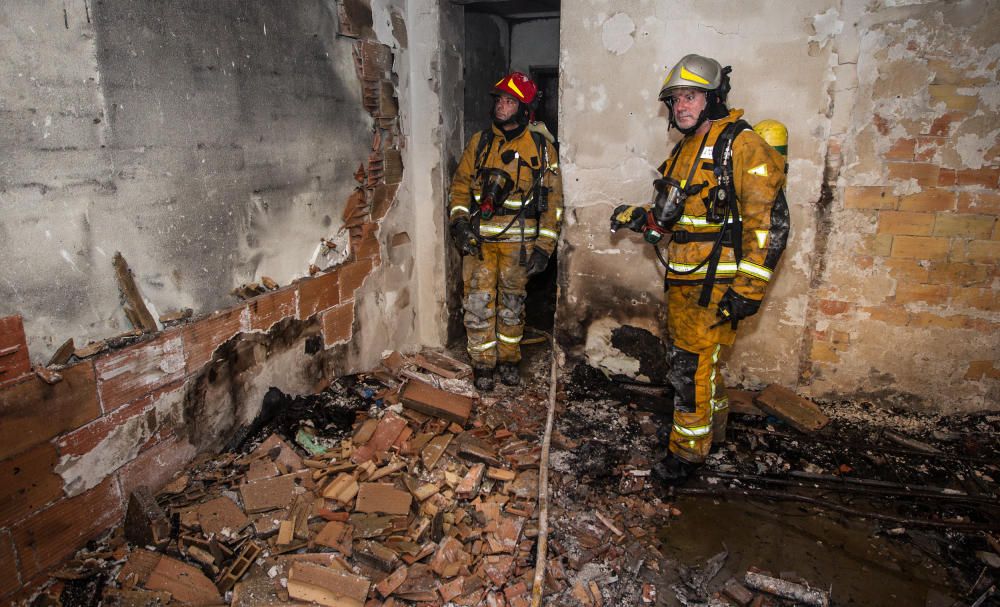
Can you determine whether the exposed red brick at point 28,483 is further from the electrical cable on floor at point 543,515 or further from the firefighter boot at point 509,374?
the firefighter boot at point 509,374

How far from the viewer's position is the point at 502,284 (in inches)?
189

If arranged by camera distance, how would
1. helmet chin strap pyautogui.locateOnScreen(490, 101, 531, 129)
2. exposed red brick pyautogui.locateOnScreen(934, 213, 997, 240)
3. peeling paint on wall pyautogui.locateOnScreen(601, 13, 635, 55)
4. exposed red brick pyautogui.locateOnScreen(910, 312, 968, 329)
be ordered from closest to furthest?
1. exposed red brick pyautogui.locateOnScreen(934, 213, 997, 240)
2. exposed red brick pyautogui.locateOnScreen(910, 312, 968, 329)
3. peeling paint on wall pyautogui.locateOnScreen(601, 13, 635, 55)
4. helmet chin strap pyautogui.locateOnScreen(490, 101, 531, 129)

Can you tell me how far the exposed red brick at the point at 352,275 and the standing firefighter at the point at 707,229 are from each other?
7.39 feet

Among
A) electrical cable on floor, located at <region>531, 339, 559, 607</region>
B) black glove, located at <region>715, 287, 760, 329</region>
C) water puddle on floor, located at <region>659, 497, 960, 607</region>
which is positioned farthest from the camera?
black glove, located at <region>715, 287, 760, 329</region>

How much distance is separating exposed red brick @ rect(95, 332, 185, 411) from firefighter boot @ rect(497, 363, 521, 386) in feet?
8.32

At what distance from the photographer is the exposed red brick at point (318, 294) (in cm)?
403

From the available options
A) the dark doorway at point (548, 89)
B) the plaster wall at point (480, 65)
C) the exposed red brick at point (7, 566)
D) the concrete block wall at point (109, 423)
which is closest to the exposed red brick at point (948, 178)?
the plaster wall at point (480, 65)

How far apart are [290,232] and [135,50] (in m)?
1.37

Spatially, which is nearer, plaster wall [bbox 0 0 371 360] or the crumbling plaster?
plaster wall [bbox 0 0 371 360]

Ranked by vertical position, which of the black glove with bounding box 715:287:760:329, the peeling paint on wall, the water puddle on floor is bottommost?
the water puddle on floor

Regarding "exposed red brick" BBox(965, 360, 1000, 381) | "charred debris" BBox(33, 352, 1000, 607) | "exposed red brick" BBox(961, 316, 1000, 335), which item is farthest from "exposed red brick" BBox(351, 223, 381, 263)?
"exposed red brick" BBox(965, 360, 1000, 381)

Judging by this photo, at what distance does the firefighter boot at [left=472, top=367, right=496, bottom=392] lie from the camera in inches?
191

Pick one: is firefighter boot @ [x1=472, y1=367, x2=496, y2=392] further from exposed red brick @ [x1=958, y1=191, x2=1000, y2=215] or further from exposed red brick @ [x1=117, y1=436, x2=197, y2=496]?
exposed red brick @ [x1=958, y1=191, x2=1000, y2=215]

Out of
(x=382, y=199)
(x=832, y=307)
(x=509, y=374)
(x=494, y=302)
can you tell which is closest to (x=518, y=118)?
(x=382, y=199)
